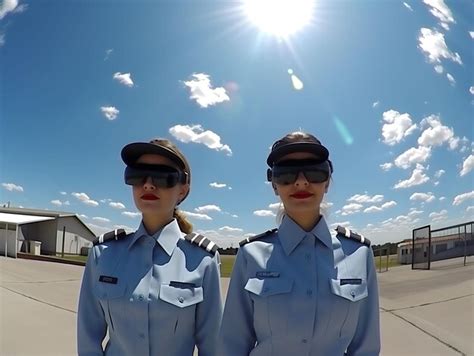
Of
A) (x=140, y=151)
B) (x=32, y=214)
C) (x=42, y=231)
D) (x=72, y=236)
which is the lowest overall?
(x=72, y=236)

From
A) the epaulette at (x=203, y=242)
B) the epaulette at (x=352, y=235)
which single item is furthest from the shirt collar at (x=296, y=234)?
the epaulette at (x=203, y=242)

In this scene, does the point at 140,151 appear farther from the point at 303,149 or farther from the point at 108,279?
the point at 303,149

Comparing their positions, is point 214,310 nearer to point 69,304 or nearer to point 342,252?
point 342,252

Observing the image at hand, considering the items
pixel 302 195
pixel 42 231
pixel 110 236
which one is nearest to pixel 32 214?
pixel 42 231

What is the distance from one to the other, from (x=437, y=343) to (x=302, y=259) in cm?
402

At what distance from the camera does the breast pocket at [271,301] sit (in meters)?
1.60

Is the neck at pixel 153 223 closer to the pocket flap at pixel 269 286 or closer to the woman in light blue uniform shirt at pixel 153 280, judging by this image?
the woman in light blue uniform shirt at pixel 153 280

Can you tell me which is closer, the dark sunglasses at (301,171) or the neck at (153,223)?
the dark sunglasses at (301,171)

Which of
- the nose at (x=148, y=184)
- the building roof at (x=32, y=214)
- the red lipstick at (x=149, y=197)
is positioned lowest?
the building roof at (x=32, y=214)

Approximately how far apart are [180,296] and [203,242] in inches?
A: 13.1

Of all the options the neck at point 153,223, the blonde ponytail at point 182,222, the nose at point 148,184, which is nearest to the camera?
the nose at point 148,184

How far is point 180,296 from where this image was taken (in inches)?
72.1

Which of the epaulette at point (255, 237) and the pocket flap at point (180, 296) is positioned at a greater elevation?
the epaulette at point (255, 237)

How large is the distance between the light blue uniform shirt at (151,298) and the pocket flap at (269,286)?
0.34 m
